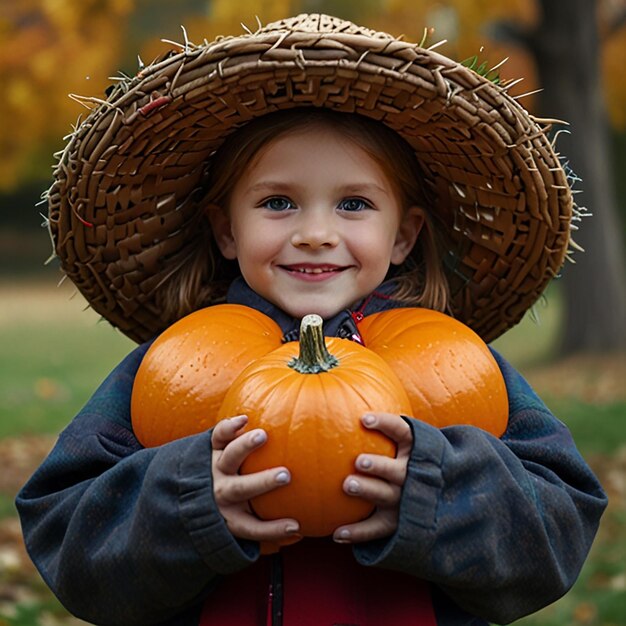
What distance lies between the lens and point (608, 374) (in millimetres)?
10234

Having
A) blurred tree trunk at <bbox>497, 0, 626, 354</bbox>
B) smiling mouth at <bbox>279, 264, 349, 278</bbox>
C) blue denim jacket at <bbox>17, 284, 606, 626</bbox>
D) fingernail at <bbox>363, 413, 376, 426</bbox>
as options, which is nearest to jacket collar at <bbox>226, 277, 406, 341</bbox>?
blue denim jacket at <bbox>17, 284, 606, 626</bbox>

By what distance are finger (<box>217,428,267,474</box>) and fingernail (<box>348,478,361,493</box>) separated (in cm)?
19

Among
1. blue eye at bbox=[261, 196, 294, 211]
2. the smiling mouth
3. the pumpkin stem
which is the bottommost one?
the pumpkin stem

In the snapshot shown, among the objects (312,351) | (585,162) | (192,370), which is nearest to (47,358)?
(585,162)

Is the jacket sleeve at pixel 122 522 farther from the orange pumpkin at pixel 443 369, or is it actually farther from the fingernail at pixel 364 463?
the orange pumpkin at pixel 443 369

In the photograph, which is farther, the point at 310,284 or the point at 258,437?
the point at 310,284

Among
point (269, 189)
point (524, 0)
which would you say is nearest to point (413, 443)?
point (269, 189)

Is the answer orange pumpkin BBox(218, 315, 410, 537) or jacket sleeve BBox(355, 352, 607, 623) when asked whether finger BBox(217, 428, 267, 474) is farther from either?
jacket sleeve BBox(355, 352, 607, 623)

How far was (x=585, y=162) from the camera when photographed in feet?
36.5

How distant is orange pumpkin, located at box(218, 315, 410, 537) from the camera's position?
2.12 m

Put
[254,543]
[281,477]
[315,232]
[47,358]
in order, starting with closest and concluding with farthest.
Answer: [281,477] → [254,543] → [315,232] → [47,358]

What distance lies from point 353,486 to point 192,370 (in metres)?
0.53

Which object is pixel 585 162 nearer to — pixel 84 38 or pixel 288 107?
pixel 84 38

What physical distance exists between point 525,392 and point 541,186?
53cm
